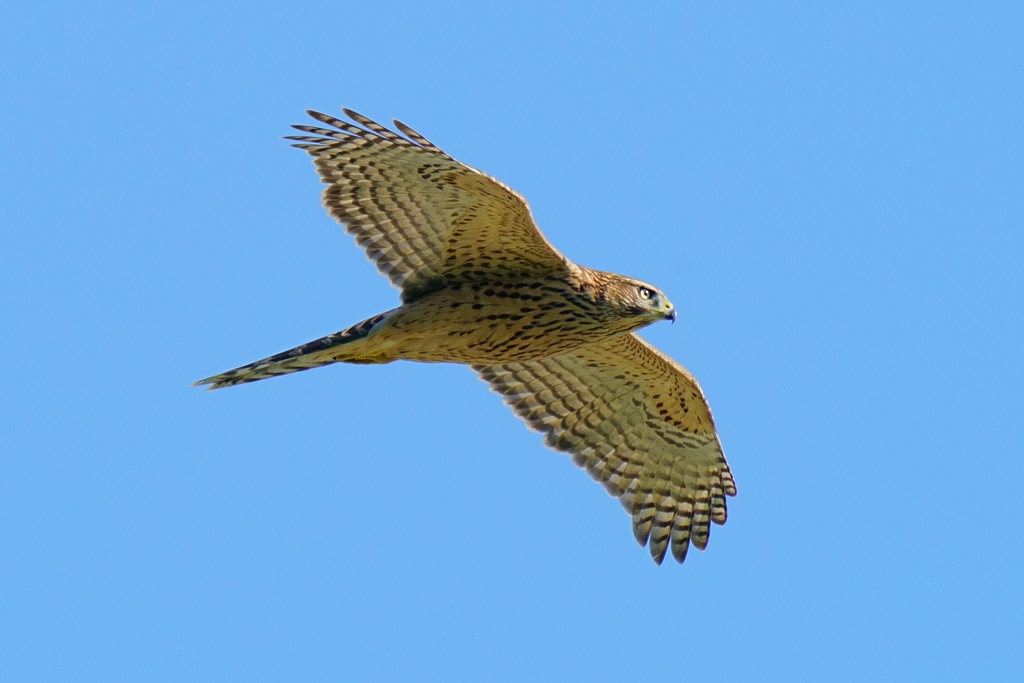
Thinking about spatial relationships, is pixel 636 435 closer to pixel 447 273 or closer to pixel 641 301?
pixel 641 301

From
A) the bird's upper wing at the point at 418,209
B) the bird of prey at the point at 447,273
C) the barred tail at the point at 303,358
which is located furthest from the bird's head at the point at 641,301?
the barred tail at the point at 303,358

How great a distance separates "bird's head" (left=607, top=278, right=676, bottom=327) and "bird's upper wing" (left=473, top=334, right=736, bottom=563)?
1497 millimetres

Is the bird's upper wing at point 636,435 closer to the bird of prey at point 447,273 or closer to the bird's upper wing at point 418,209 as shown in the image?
the bird of prey at point 447,273

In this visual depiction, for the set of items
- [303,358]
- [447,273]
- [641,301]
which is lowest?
[303,358]

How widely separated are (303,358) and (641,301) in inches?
101

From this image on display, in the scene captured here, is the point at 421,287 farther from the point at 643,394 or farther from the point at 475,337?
the point at 643,394

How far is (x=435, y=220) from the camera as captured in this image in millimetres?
10898

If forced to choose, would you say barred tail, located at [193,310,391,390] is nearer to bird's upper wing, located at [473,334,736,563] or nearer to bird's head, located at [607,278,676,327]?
bird's head, located at [607,278,676,327]

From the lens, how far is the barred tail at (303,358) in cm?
1077

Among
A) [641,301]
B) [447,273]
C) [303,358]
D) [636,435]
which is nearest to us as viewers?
[303,358]

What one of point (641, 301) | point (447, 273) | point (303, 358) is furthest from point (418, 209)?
point (641, 301)

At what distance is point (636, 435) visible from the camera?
12.9 m

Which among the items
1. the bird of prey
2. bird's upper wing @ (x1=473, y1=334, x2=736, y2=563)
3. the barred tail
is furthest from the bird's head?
the barred tail

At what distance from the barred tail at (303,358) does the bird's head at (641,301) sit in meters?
1.74
